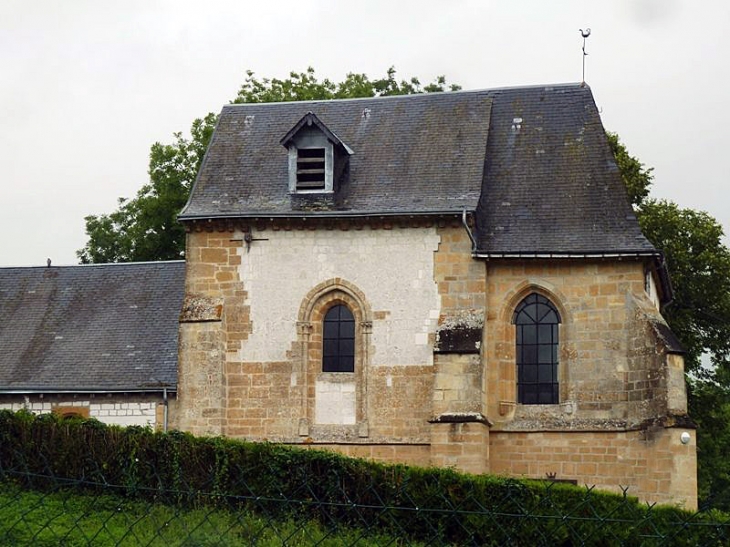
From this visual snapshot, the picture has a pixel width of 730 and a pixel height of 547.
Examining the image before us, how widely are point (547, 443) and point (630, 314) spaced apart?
308cm

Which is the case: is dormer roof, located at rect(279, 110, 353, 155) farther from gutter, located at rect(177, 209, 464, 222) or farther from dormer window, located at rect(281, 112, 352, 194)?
gutter, located at rect(177, 209, 464, 222)

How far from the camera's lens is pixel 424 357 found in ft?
88.7

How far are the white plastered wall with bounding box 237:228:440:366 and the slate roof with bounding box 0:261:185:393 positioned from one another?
4222 mm

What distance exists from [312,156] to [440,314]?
15.3ft

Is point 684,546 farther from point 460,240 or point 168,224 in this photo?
point 168,224

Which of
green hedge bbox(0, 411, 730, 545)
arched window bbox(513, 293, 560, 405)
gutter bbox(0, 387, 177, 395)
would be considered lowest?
green hedge bbox(0, 411, 730, 545)

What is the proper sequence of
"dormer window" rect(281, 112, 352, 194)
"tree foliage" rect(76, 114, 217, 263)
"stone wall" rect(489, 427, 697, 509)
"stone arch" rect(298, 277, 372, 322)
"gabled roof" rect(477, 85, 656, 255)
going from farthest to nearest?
"tree foliage" rect(76, 114, 217, 263) < "dormer window" rect(281, 112, 352, 194) < "stone arch" rect(298, 277, 372, 322) < "gabled roof" rect(477, 85, 656, 255) < "stone wall" rect(489, 427, 697, 509)

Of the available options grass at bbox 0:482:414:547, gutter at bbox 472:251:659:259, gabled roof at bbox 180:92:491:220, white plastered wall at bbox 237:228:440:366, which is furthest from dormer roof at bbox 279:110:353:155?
grass at bbox 0:482:414:547

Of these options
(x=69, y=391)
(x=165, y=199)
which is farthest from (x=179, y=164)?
(x=69, y=391)

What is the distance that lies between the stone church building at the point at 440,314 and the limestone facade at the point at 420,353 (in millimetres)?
34

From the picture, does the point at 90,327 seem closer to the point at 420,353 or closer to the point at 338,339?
the point at 338,339

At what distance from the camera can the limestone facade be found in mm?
26188

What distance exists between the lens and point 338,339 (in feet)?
91.7

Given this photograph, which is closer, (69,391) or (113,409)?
(113,409)
